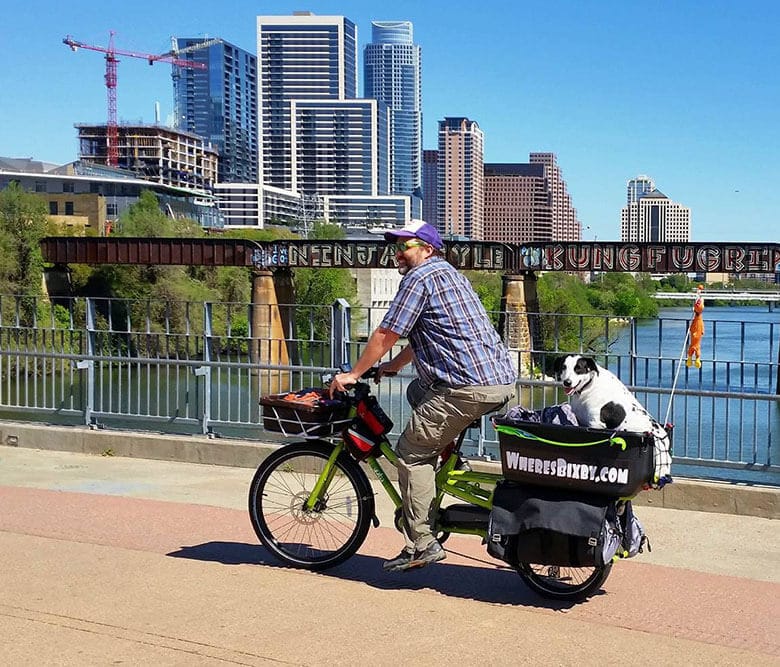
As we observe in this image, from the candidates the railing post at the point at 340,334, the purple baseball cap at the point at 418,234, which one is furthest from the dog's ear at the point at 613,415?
the railing post at the point at 340,334

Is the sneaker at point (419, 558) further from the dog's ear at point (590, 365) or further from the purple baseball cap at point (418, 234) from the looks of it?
the purple baseball cap at point (418, 234)

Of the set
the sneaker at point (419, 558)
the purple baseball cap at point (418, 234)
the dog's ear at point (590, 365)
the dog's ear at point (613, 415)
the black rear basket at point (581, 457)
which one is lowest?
the sneaker at point (419, 558)

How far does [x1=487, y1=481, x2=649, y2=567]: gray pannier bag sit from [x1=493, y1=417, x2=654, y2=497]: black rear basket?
0.26 feet

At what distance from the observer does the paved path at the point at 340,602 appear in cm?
459

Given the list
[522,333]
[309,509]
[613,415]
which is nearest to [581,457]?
[613,415]

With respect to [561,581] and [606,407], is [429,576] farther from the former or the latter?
[606,407]

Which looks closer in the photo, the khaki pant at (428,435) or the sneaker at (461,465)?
the khaki pant at (428,435)

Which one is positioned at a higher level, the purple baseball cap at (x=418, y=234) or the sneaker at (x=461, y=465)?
the purple baseball cap at (x=418, y=234)

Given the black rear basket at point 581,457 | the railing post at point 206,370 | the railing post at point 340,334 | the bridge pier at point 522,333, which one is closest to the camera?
the black rear basket at point 581,457

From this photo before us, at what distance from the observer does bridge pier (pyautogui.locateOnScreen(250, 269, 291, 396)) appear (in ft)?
33.1

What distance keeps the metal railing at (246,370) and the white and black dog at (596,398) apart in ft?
10.1

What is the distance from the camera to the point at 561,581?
17.7ft

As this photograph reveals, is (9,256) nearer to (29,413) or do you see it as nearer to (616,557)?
(29,413)

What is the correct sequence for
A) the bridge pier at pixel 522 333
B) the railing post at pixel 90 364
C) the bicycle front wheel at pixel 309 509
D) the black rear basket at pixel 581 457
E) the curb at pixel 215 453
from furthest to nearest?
the railing post at pixel 90 364 → the bridge pier at pixel 522 333 → the curb at pixel 215 453 → the bicycle front wheel at pixel 309 509 → the black rear basket at pixel 581 457
